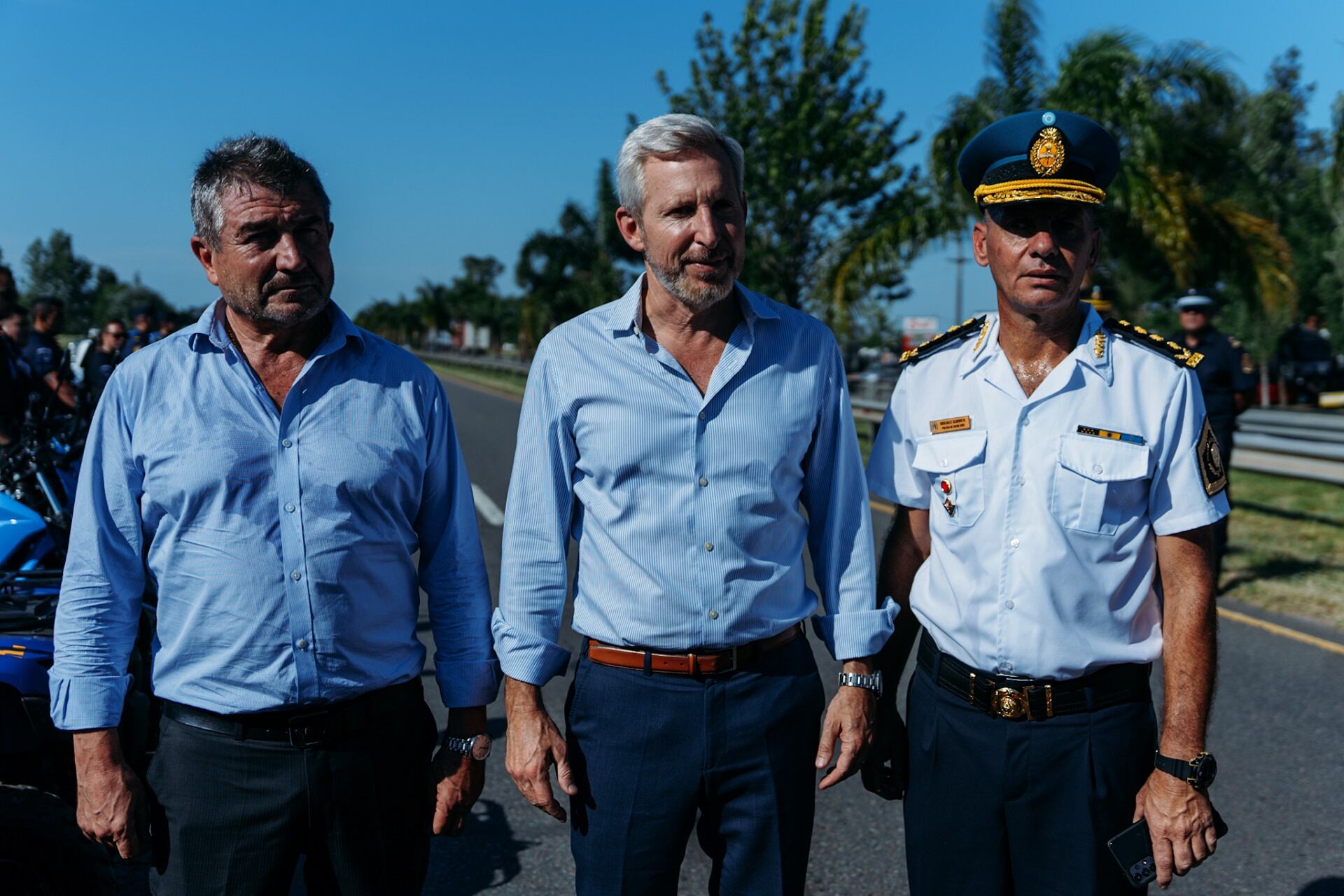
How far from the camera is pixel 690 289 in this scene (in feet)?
7.31

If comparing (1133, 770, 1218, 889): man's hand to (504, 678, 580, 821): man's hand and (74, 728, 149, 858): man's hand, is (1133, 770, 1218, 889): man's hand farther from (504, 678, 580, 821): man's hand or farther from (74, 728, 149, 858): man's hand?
(74, 728, 149, 858): man's hand

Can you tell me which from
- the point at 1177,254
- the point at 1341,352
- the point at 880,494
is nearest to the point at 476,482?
the point at 1177,254

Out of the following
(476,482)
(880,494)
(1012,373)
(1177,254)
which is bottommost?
(476,482)

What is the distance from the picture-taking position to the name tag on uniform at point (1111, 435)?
7.17 feet

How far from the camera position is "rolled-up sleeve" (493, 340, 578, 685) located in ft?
7.36

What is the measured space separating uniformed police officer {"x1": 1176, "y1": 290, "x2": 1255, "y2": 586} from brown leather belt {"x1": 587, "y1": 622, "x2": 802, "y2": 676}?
530 centimetres

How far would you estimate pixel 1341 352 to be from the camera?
2792 cm

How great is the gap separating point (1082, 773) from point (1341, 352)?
99.9ft

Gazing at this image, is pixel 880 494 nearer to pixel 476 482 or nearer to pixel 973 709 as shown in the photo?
pixel 973 709

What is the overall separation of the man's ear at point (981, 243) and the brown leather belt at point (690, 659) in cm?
92

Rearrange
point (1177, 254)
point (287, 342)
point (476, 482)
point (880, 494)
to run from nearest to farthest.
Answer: point (287, 342)
point (880, 494)
point (476, 482)
point (1177, 254)

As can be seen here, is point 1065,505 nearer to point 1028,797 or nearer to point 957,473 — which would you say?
point 957,473

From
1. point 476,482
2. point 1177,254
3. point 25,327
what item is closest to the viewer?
point 25,327

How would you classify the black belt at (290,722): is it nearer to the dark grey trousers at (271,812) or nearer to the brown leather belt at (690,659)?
the dark grey trousers at (271,812)
